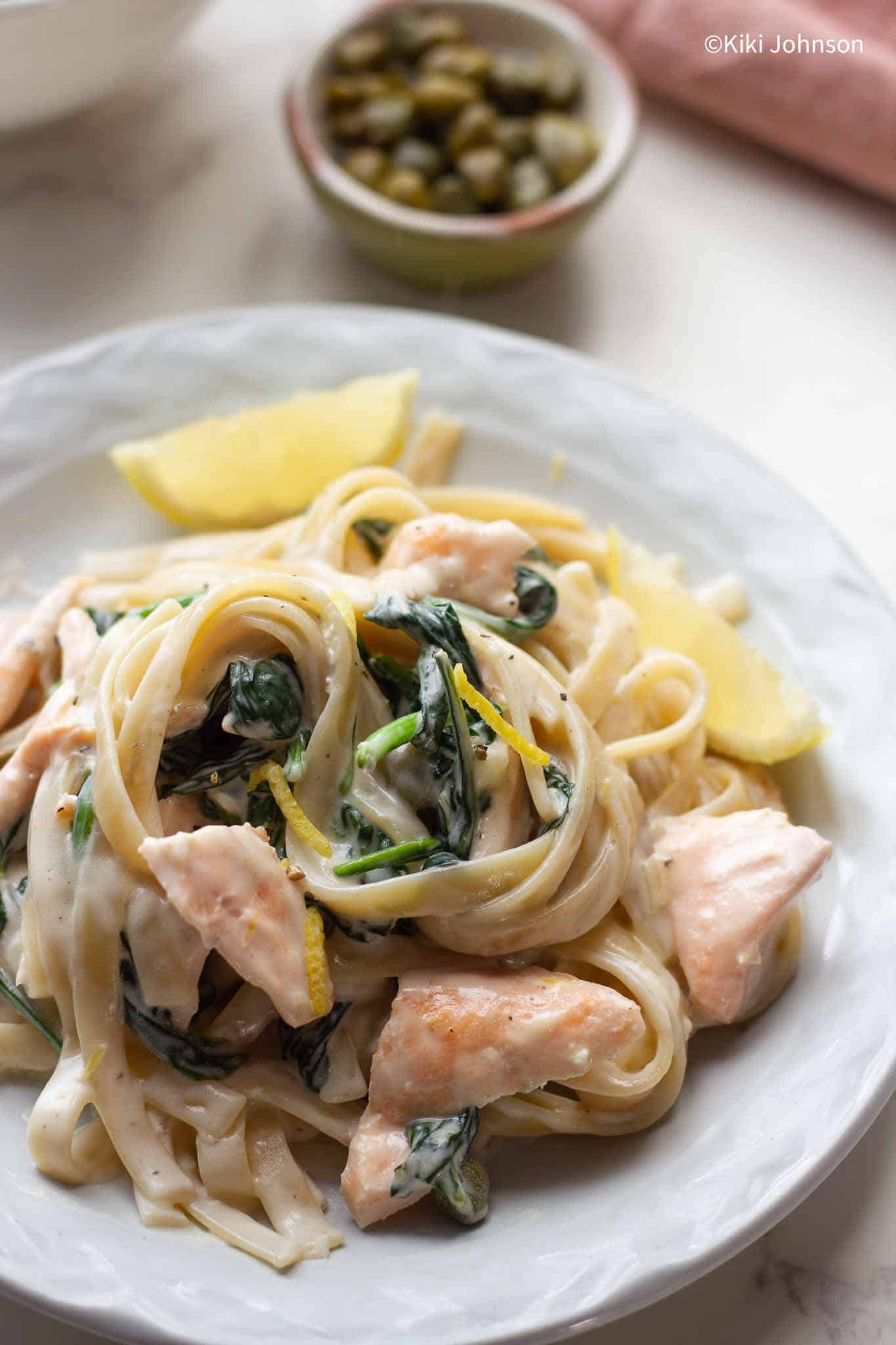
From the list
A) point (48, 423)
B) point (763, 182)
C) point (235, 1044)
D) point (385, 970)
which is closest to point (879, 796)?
point (385, 970)

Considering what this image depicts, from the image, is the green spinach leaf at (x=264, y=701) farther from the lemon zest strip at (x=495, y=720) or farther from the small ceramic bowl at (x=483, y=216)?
the small ceramic bowl at (x=483, y=216)

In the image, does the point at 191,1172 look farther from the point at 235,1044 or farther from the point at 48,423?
the point at 48,423

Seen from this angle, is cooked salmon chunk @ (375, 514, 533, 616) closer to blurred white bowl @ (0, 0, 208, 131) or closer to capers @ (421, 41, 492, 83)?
blurred white bowl @ (0, 0, 208, 131)

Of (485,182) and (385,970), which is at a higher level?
(485,182)

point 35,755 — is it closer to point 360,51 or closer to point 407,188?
point 407,188

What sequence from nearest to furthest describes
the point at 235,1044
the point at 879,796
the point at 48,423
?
the point at 235,1044 < the point at 879,796 < the point at 48,423

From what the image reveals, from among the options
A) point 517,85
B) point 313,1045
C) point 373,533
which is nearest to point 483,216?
point 517,85
